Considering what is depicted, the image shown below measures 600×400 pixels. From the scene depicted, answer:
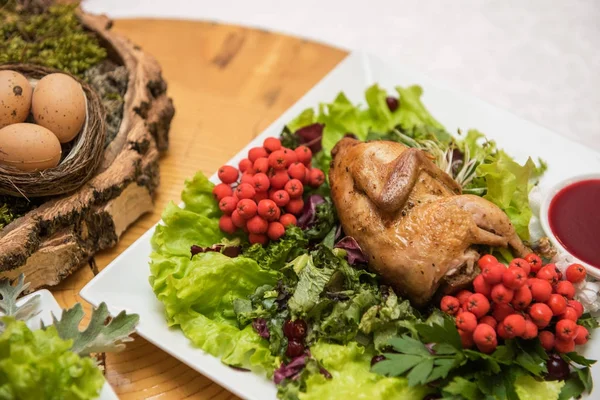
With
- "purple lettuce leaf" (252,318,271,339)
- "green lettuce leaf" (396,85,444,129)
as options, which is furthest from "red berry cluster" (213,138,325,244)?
"green lettuce leaf" (396,85,444,129)

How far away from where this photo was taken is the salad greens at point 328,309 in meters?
2.50

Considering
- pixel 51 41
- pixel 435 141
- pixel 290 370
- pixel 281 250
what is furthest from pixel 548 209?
pixel 51 41

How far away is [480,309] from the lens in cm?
248

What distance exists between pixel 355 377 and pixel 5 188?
189 cm

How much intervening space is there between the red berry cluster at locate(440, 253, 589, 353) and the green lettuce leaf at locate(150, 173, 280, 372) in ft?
2.85

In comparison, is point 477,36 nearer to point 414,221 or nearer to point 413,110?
point 413,110

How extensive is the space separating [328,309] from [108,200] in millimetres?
1316

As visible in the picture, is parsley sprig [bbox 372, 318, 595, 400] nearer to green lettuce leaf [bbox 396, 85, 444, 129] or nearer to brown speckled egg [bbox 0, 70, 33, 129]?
green lettuce leaf [bbox 396, 85, 444, 129]

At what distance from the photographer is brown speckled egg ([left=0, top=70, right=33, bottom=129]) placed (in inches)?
122

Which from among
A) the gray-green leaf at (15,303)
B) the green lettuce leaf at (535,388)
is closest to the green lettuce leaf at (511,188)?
the green lettuce leaf at (535,388)

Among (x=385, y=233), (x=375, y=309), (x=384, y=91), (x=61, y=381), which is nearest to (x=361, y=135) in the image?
(x=384, y=91)

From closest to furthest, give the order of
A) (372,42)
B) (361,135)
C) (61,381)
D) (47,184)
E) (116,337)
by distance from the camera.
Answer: (61,381) < (116,337) < (47,184) < (361,135) < (372,42)

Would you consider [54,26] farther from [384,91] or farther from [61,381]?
[61,381]

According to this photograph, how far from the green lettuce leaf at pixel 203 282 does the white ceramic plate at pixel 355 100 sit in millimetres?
65
